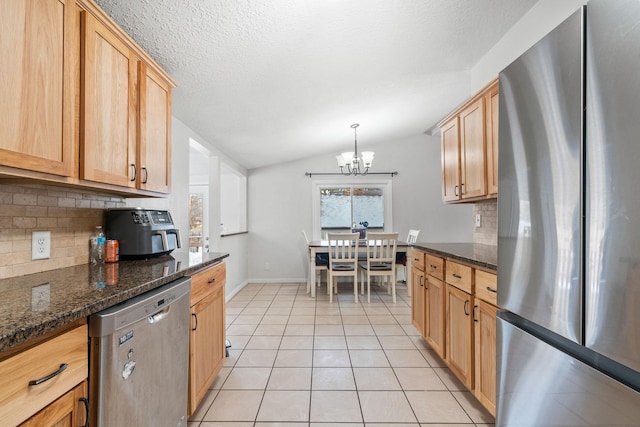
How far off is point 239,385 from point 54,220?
1488mm

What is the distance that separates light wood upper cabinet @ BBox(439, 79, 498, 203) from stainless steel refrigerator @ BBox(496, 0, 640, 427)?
0.83 meters

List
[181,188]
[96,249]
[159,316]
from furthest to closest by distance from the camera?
[181,188]
[96,249]
[159,316]

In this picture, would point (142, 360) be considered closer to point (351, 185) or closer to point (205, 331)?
point (205, 331)

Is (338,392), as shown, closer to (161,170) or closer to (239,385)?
(239,385)

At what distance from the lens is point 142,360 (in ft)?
3.61

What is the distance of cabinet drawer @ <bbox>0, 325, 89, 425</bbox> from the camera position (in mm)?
657

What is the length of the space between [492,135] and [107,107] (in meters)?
2.20

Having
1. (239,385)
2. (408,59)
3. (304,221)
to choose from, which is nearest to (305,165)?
(304,221)

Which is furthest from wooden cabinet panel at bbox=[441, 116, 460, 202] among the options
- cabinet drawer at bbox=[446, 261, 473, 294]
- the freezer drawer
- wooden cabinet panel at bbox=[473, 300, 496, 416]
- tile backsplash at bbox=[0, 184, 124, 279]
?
tile backsplash at bbox=[0, 184, 124, 279]

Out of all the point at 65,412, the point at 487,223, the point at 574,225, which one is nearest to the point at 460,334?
the point at 487,223

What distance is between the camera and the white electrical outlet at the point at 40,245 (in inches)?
53.5

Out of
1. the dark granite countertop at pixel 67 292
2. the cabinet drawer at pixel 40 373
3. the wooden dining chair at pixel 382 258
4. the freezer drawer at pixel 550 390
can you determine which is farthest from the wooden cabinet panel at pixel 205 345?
the wooden dining chair at pixel 382 258

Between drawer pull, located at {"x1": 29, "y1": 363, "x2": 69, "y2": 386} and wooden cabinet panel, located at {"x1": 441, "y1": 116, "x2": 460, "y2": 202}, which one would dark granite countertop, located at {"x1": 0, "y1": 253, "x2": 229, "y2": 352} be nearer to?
drawer pull, located at {"x1": 29, "y1": 363, "x2": 69, "y2": 386}

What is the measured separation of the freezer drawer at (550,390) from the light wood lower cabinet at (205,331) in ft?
4.84
